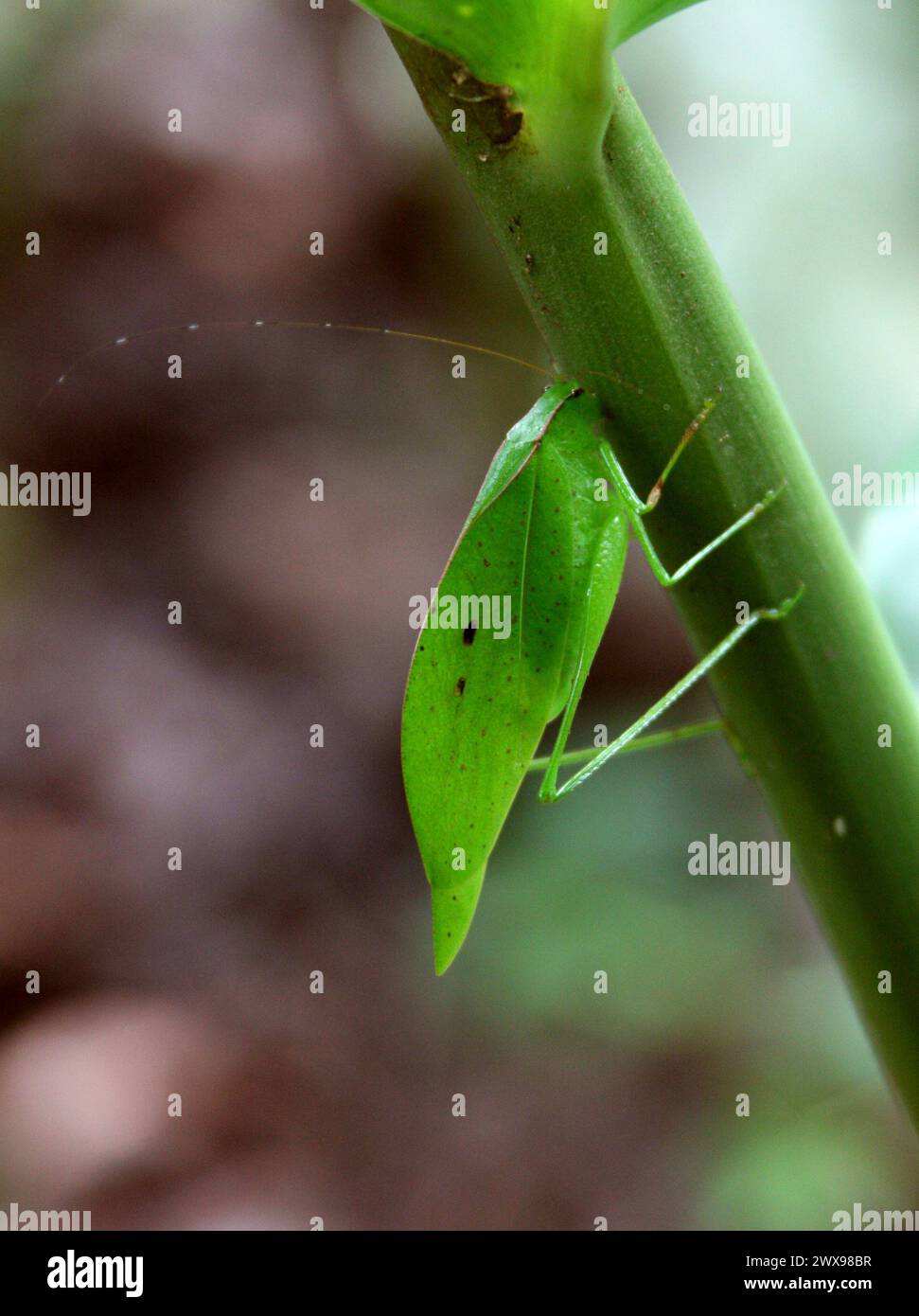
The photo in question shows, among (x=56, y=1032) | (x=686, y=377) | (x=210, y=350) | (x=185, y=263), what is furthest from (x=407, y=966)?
(x=686, y=377)

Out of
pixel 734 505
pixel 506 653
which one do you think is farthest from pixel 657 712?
pixel 734 505

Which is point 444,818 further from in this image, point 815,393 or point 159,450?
point 159,450

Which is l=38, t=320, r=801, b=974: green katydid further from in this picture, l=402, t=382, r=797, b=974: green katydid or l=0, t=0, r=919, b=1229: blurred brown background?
l=0, t=0, r=919, b=1229: blurred brown background

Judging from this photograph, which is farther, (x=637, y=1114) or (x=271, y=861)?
(x=271, y=861)

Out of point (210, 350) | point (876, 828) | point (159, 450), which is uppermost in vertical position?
point (210, 350)

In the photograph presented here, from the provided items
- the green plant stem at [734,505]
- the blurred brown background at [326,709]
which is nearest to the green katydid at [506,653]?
the green plant stem at [734,505]

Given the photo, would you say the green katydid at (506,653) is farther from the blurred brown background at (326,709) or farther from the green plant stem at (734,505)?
the blurred brown background at (326,709)
